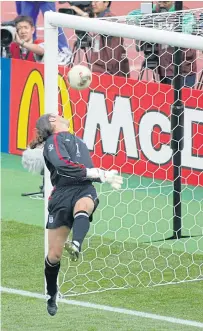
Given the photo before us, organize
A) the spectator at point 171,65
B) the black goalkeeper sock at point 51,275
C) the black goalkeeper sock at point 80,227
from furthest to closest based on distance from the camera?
the spectator at point 171,65 < the black goalkeeper sock at point 51,275 < the black goalkeeper sock at point 80,227

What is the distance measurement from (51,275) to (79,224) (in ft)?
2.11

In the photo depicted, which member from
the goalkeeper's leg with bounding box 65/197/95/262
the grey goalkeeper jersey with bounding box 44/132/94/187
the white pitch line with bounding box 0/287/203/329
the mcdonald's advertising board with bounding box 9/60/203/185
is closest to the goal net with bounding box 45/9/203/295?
the mcdonald's advertising board with bounding box 9/60/203/185

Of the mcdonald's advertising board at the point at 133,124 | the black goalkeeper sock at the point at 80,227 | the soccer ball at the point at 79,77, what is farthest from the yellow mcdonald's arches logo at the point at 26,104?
the black goalkeeper sock at the point at 80,227

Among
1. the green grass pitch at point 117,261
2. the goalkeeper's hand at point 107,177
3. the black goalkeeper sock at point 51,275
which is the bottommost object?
the green grass pitch at point 117,261

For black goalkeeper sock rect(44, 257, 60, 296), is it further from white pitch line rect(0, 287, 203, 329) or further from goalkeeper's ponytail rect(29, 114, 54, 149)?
goalkeeper's ponytail rect(29, 114, 54, 149)

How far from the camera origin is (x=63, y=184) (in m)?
9.45

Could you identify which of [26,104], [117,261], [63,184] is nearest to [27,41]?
[26,104]

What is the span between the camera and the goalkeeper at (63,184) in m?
9.21

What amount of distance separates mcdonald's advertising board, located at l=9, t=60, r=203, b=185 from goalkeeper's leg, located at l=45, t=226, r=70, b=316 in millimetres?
3611

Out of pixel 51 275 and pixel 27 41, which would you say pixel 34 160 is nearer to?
pixel 51 275

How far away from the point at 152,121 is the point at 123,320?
4.50 m

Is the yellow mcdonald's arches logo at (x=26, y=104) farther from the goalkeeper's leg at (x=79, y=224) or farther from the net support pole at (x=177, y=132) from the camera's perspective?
the goalkeeper's leg at (x=79, y=224)

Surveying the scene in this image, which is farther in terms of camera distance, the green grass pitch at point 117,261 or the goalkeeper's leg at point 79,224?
the green grass pitch at point 117,261

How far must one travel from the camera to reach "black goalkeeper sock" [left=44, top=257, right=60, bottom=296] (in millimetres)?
9492
